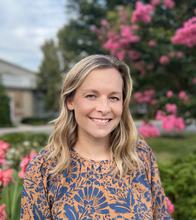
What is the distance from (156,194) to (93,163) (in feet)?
1.11

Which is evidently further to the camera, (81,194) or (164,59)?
(164,59)

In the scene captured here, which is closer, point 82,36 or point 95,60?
point 95,60

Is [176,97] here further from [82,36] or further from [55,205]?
Answer: [82,36]

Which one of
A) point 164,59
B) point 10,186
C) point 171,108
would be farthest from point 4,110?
point 10,186

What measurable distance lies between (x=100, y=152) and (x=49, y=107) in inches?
1162

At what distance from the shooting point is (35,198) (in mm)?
1456

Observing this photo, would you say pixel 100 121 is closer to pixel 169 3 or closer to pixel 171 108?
pixel 171 108

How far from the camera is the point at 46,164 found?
4.96 feet

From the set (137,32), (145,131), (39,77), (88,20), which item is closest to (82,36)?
(88,20)

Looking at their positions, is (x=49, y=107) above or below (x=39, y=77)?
below

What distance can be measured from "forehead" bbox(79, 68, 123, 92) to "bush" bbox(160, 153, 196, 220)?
2.02m

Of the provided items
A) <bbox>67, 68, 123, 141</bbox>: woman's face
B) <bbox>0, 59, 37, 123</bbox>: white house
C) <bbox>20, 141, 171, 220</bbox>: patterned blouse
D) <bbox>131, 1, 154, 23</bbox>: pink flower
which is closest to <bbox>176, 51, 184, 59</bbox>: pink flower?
<bbox>131, 1, 154, 23</bbox>: pink flower

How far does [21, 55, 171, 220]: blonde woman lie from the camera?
1.46 metres

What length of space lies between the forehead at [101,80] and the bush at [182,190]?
2.02m
